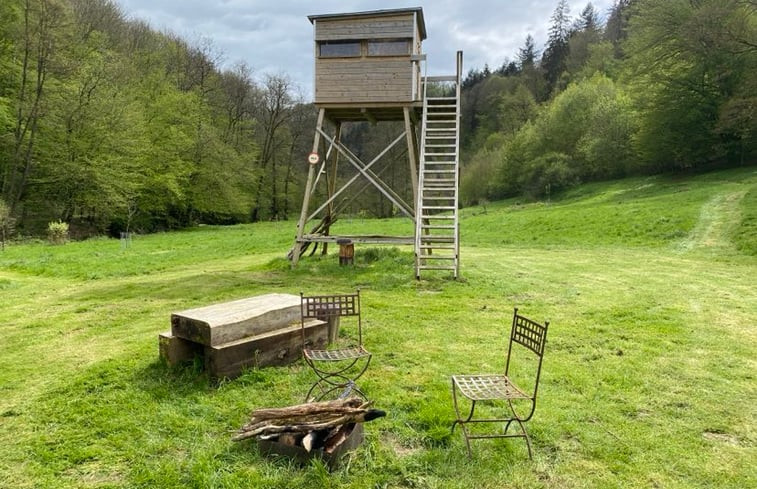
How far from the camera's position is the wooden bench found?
15.8 ft

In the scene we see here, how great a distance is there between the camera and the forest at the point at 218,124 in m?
24.5

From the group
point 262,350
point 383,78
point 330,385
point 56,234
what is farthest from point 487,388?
point 56,234

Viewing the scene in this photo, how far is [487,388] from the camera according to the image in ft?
12.9

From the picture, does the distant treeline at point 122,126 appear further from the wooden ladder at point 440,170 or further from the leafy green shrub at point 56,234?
the wooden ladder at point 440,170

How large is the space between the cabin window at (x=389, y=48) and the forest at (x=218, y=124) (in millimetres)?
18066

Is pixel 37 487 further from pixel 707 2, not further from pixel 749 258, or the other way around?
pixel 707 2

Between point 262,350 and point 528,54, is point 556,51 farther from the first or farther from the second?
point 262,350

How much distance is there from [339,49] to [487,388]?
1086 centimetres

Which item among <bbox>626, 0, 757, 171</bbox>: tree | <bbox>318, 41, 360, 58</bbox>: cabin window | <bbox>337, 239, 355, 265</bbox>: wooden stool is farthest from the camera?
<bbox>626, 0, 757, 171</bbox>: tree

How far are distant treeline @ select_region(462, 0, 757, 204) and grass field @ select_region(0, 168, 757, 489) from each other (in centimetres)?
2346

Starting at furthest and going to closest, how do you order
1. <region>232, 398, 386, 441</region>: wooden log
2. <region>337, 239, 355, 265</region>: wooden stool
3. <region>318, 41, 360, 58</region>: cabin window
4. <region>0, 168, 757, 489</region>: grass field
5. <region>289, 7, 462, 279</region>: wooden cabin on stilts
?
1. <region>337, 239, 355, 265</region>: wooden stool
2. <region>318, 41, 360, 58</region>: cabin window
3. <region>289, 7, 462, 279</region>: wooden cabin on stilts
4. <region>232, 398, 386, 441</region>: wooden log
5. <region>0, 168, 757, 489</region>: grass field

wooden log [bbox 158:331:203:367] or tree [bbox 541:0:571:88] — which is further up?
tree [bbox 541:0:571:88]

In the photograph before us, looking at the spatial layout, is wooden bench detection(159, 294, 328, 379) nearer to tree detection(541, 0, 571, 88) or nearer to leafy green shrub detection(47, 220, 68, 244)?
leafy green shrub detection(47, 220, 68, 244)

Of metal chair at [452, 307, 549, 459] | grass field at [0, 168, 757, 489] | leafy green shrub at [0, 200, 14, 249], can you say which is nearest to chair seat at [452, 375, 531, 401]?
metal chair at [452, 307, 549, 459]
